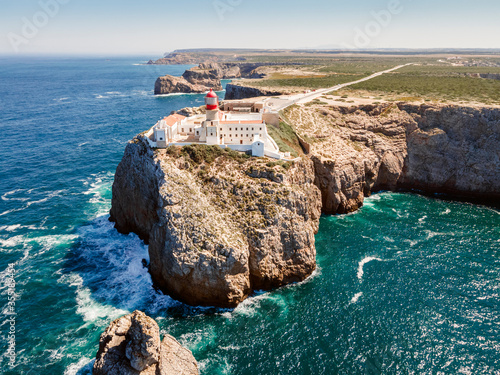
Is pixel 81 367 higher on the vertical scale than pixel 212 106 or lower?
lower

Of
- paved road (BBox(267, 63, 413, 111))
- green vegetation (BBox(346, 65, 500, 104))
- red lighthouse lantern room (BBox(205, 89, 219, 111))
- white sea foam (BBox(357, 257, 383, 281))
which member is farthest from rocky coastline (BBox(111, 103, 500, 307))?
green vegetation (BBox(346, 65, 500, 104))

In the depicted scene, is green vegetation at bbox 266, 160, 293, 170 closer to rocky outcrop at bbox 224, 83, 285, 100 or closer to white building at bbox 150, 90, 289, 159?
white building at bbox 150, 90, 289, 159

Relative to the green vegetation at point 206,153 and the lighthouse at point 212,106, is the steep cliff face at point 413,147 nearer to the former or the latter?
the green vegetation at point 206,153

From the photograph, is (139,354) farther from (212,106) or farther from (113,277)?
(212,106)

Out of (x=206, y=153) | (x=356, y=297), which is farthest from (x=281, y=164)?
(x=356, y=297)

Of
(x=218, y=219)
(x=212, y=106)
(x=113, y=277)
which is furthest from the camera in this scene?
(x=212, y=106)

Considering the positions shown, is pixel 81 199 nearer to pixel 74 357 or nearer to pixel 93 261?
pixel 93 261

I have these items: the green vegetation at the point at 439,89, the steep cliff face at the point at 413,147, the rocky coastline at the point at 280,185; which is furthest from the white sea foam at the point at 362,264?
the green vegetation at the point at 439,89
